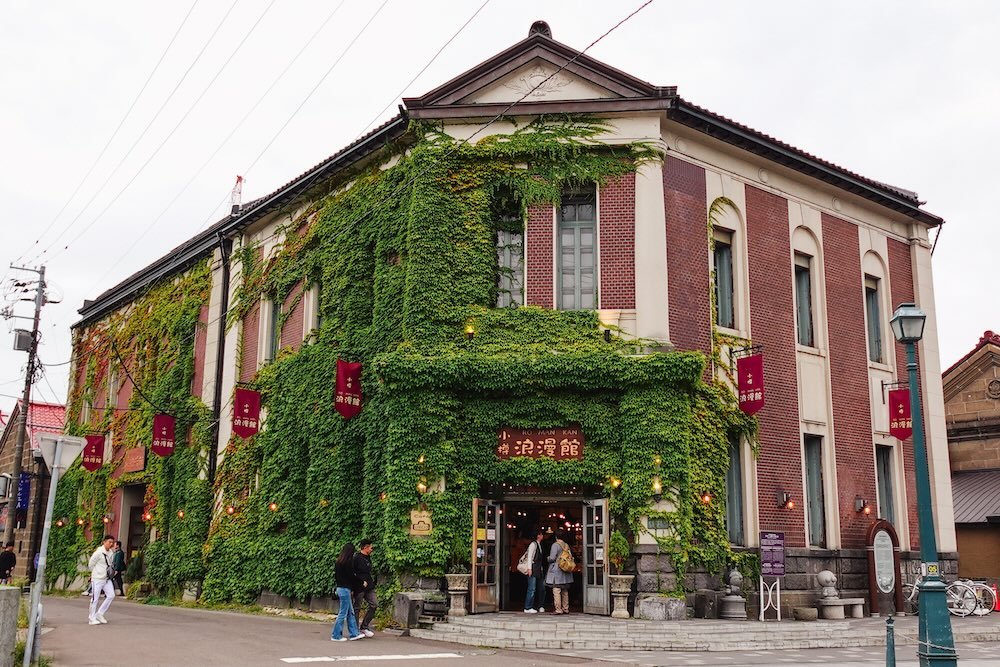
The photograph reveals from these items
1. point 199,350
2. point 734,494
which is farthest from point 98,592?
point 734,494

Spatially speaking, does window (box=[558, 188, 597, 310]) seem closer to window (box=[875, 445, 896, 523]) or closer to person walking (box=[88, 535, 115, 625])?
window (box=[875, 445, 896, 523])

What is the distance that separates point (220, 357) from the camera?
90.6ft

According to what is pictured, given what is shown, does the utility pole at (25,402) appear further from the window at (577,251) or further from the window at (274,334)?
the window at (577,251)

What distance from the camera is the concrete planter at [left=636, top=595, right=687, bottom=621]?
17.1 m

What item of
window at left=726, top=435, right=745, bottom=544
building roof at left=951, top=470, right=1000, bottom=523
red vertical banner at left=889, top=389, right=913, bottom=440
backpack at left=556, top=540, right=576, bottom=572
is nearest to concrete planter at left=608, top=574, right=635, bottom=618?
backpack at left=556, top=540, right=576, bottom=572

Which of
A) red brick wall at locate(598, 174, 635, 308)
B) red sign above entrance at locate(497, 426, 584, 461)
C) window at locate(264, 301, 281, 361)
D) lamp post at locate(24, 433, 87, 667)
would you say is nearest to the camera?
lamp post at locate(24, 433, 87, 667)

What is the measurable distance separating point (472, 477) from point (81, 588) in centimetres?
1998

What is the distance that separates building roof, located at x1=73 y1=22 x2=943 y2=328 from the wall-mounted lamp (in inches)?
303

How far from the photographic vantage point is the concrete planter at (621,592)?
56.6ft

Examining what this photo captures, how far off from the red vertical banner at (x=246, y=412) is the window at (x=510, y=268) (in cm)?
774

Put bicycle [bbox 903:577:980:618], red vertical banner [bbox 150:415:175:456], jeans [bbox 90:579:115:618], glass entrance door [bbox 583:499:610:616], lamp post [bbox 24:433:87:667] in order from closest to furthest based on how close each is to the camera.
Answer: lamp post [bbox 24:433:87:667], jeans [bbox 90:579:115:618], glass entrance door [bbox 583:499:610:616], bicycle [bbox 903:577:980:618], red vertical banner [bbox 150:415:175:456]

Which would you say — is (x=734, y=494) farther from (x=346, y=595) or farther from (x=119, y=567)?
(x=119, y=567)

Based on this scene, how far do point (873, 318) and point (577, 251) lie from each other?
371 inches

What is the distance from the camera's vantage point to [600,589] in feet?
59.1
